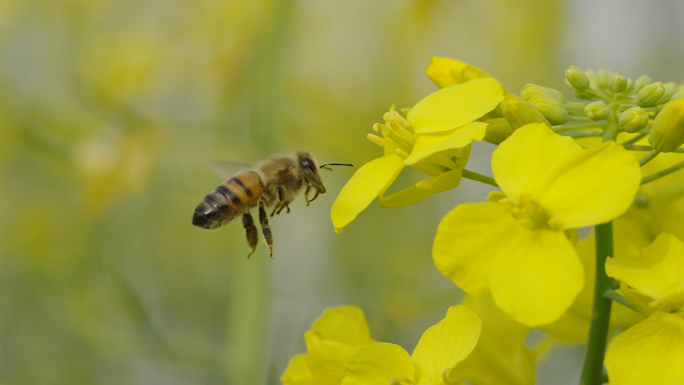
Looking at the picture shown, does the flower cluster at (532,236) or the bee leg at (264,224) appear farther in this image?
the bee leg at (264,224)

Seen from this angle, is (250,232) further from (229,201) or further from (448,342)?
(448,342)

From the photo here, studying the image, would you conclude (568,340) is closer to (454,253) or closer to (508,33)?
(454,253)

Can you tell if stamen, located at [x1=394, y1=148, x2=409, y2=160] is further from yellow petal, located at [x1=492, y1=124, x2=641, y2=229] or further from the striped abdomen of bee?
the striped abdomen of bee

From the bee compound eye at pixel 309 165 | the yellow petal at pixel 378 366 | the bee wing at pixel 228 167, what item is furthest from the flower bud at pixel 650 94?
the bee wing at pixel 228 167

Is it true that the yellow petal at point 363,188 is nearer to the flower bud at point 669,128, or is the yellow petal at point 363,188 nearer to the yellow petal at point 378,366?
the yellow petal at point 378,366

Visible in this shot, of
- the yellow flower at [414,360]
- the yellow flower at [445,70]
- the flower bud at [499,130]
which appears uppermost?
the yellow flower at [445,70]

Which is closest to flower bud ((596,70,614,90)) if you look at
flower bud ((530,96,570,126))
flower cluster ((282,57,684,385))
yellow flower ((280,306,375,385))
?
flower cluster ((282,57,684,385))

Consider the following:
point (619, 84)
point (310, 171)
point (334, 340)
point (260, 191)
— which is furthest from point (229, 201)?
point (619, 84)
